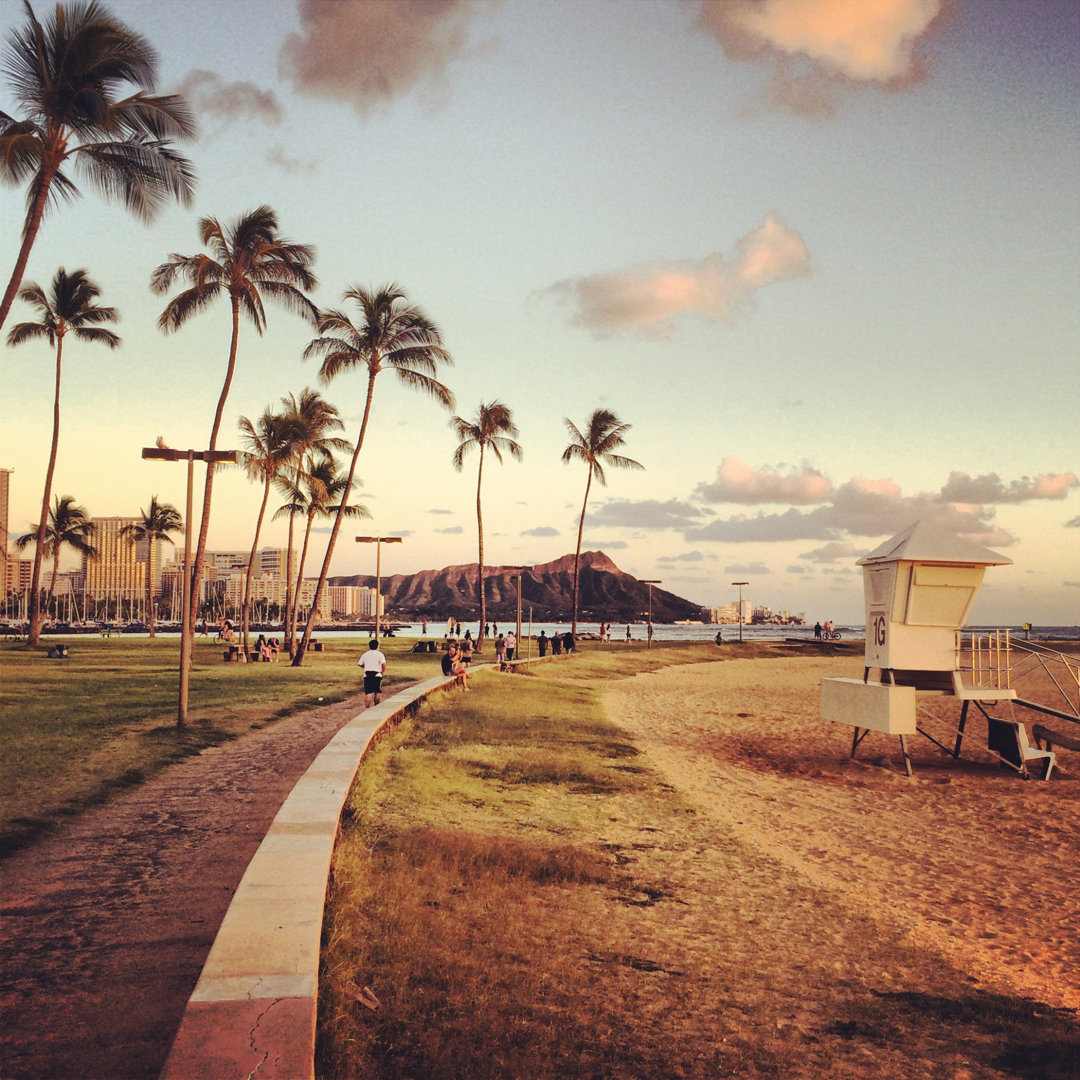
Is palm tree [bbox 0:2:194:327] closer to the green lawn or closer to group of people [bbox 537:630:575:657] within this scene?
the green lawn

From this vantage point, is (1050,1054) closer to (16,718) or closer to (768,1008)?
(768,1008)

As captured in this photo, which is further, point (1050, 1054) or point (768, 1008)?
point (768, 1008)

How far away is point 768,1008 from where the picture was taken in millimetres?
5164

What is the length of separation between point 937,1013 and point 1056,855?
5.66 metres

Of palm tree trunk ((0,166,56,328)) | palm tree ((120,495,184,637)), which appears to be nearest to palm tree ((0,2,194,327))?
palm tree trunk ((0,166,56,328))

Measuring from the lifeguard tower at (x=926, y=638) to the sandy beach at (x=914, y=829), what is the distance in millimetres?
898

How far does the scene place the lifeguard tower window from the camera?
1444 centimetres

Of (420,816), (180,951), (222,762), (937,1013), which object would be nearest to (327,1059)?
(180,951)

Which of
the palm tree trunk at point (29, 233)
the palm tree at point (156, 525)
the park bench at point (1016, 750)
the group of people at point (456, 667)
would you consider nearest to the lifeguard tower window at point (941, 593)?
the park bench at point (1016, 750)

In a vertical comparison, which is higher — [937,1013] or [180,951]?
[180,951]

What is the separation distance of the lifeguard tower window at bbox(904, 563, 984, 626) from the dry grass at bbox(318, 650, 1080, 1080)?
7.08 meters

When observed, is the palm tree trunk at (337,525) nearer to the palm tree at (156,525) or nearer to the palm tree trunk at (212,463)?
the palm tree trunk at (212,463)

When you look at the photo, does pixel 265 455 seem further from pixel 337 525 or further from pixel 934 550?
pixel 934 550

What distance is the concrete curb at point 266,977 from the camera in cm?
329
